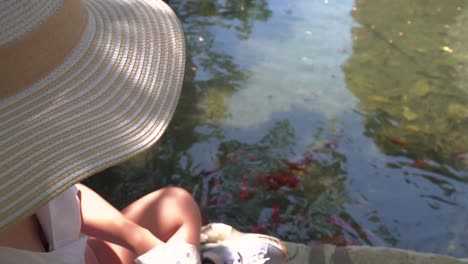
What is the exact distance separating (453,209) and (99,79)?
2.06m

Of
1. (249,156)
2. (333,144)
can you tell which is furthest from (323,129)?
(249,156)

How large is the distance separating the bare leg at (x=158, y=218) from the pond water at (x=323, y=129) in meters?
0.69

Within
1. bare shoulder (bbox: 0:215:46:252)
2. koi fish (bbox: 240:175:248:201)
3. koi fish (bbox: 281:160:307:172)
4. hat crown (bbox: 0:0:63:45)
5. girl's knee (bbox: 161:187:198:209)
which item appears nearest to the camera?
hat crown (bbox: 0:0:63:45)

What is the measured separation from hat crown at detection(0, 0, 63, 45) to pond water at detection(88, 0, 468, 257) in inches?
64.7

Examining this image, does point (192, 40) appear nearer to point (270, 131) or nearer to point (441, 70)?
point (270, 131)

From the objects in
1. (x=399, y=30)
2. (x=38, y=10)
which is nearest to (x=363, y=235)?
(x=38, y=10)

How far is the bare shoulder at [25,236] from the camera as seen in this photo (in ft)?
3.76

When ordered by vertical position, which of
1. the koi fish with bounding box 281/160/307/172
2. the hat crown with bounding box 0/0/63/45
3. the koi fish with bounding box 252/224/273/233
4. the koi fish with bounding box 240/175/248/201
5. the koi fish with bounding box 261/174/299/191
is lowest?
the koi fish with bounding box 252/224/273/233

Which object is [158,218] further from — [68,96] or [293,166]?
[293,166]

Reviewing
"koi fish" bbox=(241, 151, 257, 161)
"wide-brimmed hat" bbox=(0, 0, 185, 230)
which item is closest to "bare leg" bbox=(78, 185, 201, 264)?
"wide-brimmed hat" bbox=(0, 0, 185, 230)

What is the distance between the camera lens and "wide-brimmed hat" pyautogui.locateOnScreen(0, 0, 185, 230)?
939 millimetres

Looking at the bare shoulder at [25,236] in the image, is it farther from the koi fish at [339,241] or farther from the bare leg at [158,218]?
the koi fish at [339,241]

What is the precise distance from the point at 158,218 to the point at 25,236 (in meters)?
0.60

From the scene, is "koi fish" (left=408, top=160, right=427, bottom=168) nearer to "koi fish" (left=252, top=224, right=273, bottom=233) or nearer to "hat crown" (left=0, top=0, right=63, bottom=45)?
"koi fish" (left=252, top=224, right=273, bottom=233)
